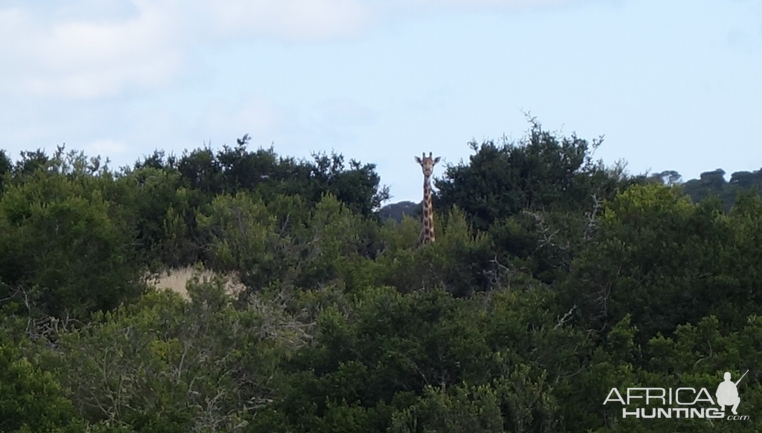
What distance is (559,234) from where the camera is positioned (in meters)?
19.3

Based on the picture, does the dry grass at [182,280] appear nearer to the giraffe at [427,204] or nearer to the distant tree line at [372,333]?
the distant tree line at [372,333]

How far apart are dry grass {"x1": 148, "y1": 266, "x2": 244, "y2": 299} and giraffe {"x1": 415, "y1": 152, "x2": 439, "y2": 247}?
173 inches

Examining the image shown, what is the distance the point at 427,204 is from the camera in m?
24.2

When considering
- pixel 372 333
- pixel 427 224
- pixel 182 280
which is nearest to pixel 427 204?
pixel 427 224

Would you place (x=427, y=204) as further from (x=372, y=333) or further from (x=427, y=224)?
(x=372, y=333)

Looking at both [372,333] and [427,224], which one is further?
[427,224]

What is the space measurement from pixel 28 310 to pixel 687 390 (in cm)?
827

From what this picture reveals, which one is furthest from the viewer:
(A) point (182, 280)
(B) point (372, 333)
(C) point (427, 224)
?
(C) point (427, 224)

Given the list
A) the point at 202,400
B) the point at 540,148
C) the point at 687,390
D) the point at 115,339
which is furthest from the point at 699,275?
the point at 540,148

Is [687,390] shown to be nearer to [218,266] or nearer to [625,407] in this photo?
[625,407]

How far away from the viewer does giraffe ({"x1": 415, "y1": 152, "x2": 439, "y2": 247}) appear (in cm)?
2348

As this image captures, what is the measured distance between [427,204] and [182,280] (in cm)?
580

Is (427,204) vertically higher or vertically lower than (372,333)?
higher

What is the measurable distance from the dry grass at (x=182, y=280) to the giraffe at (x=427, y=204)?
4.39m
